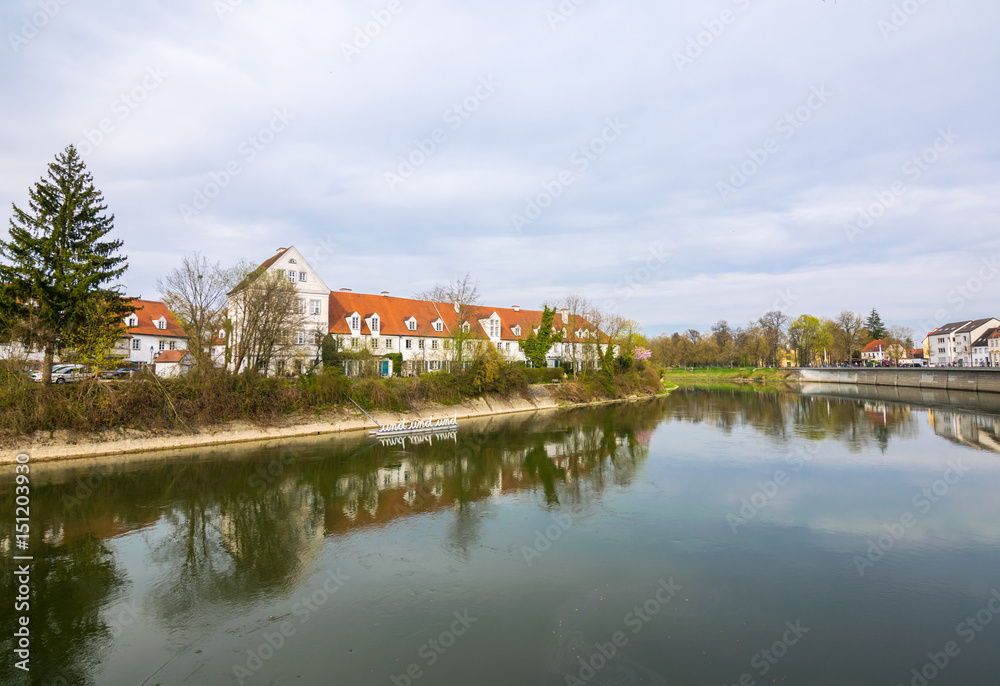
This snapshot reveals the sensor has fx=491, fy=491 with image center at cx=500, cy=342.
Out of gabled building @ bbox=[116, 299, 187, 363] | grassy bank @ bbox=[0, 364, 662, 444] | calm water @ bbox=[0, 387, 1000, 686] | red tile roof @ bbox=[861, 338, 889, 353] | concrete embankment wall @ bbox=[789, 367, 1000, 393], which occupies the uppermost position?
gabled building @ bbox=[116, 299, 187, 363]

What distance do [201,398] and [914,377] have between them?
75.3 m

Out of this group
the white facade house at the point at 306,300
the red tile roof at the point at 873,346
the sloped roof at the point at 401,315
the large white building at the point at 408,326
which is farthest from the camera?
the red tile roof at the point at 873,346

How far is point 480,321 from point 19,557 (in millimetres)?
43789

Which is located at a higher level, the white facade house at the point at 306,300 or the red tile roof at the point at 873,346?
the white facade house at the point at 306,300

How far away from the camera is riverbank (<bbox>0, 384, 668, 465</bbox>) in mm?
19922

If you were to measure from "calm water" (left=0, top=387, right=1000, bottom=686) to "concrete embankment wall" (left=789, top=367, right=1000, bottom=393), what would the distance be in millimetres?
42587

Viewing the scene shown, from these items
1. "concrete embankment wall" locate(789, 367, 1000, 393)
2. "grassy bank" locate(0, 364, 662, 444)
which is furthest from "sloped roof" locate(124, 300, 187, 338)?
"concrete embankment wall" locate(789, 367, 1000, 393)

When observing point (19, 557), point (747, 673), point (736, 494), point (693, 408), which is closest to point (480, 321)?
point (693, 408)

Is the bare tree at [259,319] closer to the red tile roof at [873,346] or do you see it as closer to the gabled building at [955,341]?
the gabled building at [955,341]

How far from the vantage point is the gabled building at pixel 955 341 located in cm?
7569

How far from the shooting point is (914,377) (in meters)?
60.7

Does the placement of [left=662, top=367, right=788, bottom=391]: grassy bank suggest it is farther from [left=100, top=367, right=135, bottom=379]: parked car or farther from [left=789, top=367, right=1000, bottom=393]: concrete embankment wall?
[left=100, top=367, right=135, bottom=379]: parked car

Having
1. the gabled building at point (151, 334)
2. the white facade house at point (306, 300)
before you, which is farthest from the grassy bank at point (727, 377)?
the gabled building at point (151, 334)

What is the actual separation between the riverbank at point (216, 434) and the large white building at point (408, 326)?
5757mm
